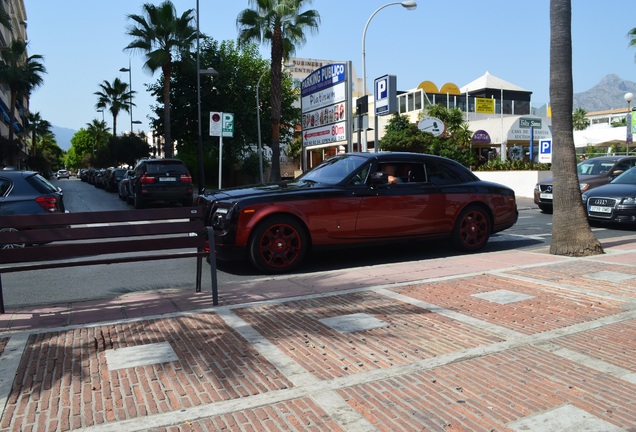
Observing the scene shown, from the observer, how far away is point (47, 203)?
9297 millimetres

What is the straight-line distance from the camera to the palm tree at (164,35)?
3194 centimetres

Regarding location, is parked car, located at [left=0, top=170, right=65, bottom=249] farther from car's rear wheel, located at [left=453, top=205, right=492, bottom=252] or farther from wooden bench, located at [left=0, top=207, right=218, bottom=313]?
car's rear wheel, located at [left=453, top=205, right=492, bottom=252]

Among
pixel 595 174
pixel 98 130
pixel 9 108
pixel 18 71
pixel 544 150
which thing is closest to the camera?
pixel 595 174

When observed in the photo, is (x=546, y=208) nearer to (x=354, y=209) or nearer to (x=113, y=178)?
(x=354, y=209)

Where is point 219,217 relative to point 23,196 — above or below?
below

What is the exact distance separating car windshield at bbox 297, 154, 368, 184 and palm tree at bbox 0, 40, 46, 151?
1782 inches

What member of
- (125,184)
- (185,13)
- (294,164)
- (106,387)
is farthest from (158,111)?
(106,387)

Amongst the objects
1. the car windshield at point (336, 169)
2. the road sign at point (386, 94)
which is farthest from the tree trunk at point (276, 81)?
the car windshield at point (336, 169)

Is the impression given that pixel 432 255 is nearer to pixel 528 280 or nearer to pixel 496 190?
pixel 496 190

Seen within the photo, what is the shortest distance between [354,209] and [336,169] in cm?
89

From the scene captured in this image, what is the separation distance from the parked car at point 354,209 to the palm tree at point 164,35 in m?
25.9

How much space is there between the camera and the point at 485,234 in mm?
9062

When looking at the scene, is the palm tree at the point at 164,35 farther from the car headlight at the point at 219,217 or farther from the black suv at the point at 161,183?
the car headlight at the point at 219,217

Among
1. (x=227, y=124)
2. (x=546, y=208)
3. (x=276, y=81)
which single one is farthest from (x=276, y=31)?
(x=546, y=208)
